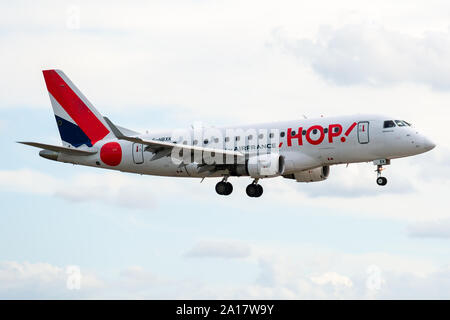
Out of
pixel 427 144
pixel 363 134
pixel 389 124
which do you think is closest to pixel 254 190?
pixel 363 134

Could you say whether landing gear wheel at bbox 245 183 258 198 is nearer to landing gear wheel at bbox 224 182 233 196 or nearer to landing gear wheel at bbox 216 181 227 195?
landing gear wheel at bbox 224 182 233 196

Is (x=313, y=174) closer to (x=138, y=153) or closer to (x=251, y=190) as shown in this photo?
(x=251, y=190)

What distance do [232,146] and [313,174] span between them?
5996 millimetres

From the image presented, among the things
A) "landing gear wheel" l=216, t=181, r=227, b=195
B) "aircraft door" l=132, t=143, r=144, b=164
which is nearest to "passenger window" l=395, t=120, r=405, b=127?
"landing gear wheel" l=216, t=181, r=227, b=195

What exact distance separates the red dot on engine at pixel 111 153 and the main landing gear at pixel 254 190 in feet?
31.6

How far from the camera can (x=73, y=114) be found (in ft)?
212

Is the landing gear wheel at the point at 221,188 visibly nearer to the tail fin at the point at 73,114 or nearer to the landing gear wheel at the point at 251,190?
the landing gear wheel at the point at 251,190

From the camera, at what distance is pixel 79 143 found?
209 feet

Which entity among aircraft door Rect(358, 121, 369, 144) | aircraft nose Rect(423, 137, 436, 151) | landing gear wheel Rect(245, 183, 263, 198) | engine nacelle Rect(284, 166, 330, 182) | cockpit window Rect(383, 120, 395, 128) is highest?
cockpit window Rect(383, 120, 395, 128)

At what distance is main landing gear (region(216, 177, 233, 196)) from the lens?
5900 cm

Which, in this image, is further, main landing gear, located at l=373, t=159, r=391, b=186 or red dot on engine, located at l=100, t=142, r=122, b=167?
red dot on engine, located at l=100, t=142, r=122, b=167

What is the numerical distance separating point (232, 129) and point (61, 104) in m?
14.0

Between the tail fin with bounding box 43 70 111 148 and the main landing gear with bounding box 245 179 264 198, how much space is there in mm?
11661

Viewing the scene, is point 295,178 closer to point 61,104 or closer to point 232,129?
point 232,129
